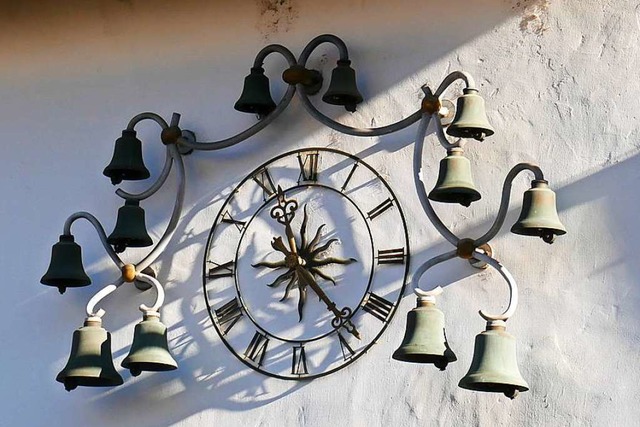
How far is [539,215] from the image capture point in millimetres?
4824

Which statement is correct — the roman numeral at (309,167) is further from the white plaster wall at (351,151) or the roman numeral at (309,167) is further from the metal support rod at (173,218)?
the metal support rod at (173,218)

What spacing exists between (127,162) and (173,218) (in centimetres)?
21

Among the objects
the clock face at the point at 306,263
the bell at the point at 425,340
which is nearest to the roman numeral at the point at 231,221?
the clock face at the point at 306,263

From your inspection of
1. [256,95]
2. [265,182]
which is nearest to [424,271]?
[265,182]

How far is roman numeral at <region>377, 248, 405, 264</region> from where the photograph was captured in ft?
16.8

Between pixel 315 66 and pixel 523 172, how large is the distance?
28.3 inches

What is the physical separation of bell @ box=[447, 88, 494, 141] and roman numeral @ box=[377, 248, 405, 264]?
0.36 m

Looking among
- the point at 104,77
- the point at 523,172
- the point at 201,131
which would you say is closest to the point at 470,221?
the point at 523,172

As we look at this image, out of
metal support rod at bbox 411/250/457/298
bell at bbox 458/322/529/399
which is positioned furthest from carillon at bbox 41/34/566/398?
bell at bbox 458/322/529/399

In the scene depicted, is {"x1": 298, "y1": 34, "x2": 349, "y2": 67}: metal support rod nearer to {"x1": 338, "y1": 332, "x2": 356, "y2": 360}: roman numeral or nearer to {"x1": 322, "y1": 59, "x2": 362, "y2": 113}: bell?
{"x1": 322, "y1": 59, "x2": 362, "y2": 113}: bell

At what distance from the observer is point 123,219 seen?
5.36 m

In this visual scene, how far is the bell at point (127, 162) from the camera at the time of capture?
540 cm

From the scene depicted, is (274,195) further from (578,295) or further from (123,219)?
(578,295)

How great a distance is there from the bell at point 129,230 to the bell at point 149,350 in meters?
0.24
